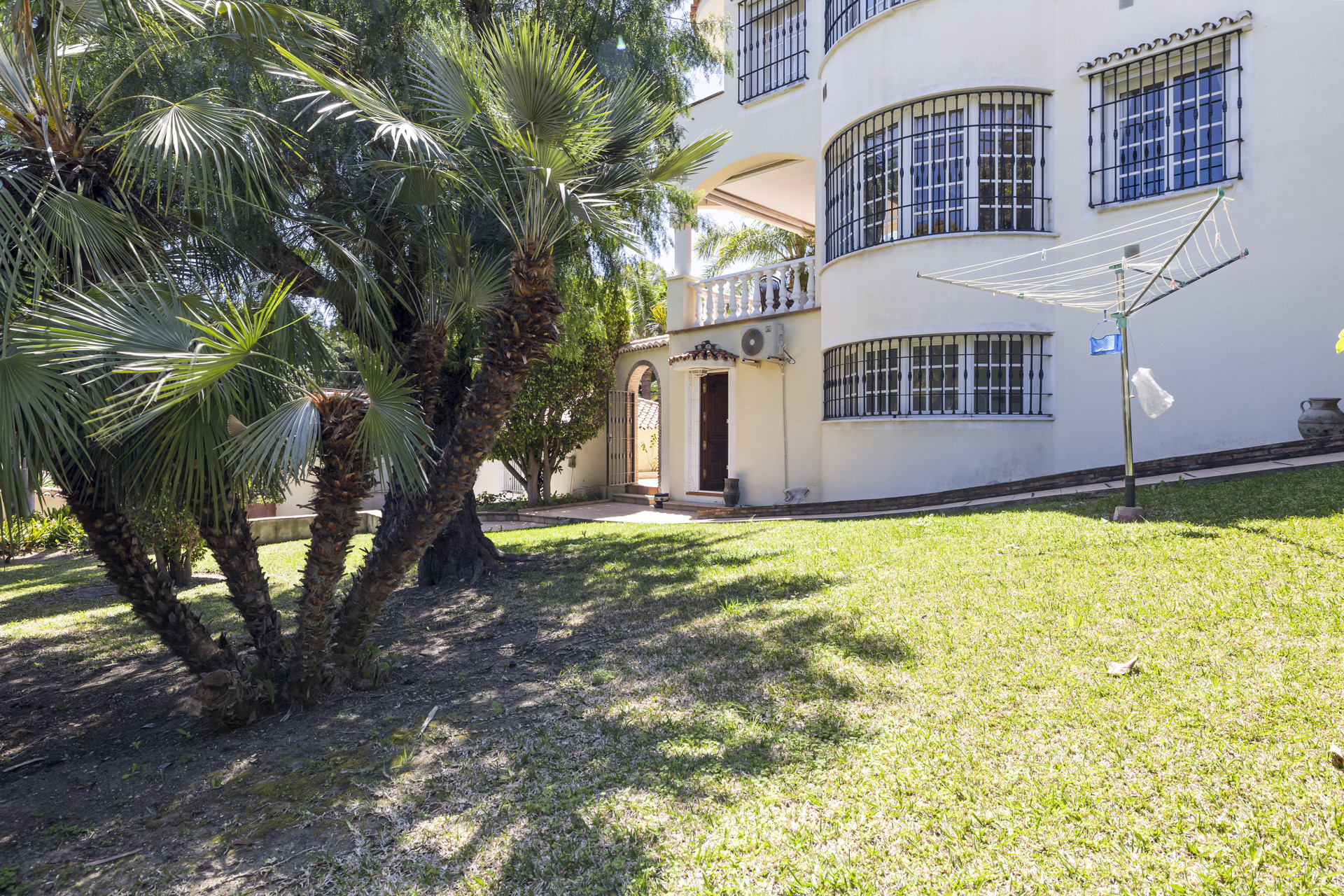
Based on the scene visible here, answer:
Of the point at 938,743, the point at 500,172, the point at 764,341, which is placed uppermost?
the point at 764,341

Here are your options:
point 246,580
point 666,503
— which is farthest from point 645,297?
point 246,580

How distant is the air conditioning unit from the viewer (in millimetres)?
13852

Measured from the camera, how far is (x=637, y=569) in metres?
8.21

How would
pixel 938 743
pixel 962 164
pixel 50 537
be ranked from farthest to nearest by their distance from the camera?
pixel 50 537 → pixel 962 164 → pixel 938 743

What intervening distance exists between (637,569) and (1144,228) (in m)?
7.57

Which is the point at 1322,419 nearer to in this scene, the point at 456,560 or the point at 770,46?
the point at 456,560

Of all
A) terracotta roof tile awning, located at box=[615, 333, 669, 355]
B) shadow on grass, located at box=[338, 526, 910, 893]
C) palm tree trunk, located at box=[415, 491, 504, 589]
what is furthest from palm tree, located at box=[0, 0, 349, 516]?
terracotta roof tile awning, located at box=[615, 333, 669, 355]

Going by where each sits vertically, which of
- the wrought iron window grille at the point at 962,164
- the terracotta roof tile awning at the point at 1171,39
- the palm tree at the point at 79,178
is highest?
the terracotta roof tile awning at the point at 1171,39

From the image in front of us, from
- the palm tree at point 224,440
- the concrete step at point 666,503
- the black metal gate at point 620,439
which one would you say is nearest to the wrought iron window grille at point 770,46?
the black metal gate at point 620,439

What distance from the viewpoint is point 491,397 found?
443 cm

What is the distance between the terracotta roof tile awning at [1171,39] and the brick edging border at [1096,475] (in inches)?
193

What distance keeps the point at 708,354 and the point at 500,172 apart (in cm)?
1011

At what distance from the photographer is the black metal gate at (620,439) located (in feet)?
58.8

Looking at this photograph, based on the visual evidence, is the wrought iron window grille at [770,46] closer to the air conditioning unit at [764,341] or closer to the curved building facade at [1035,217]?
the curved building facade at [1035,217]
